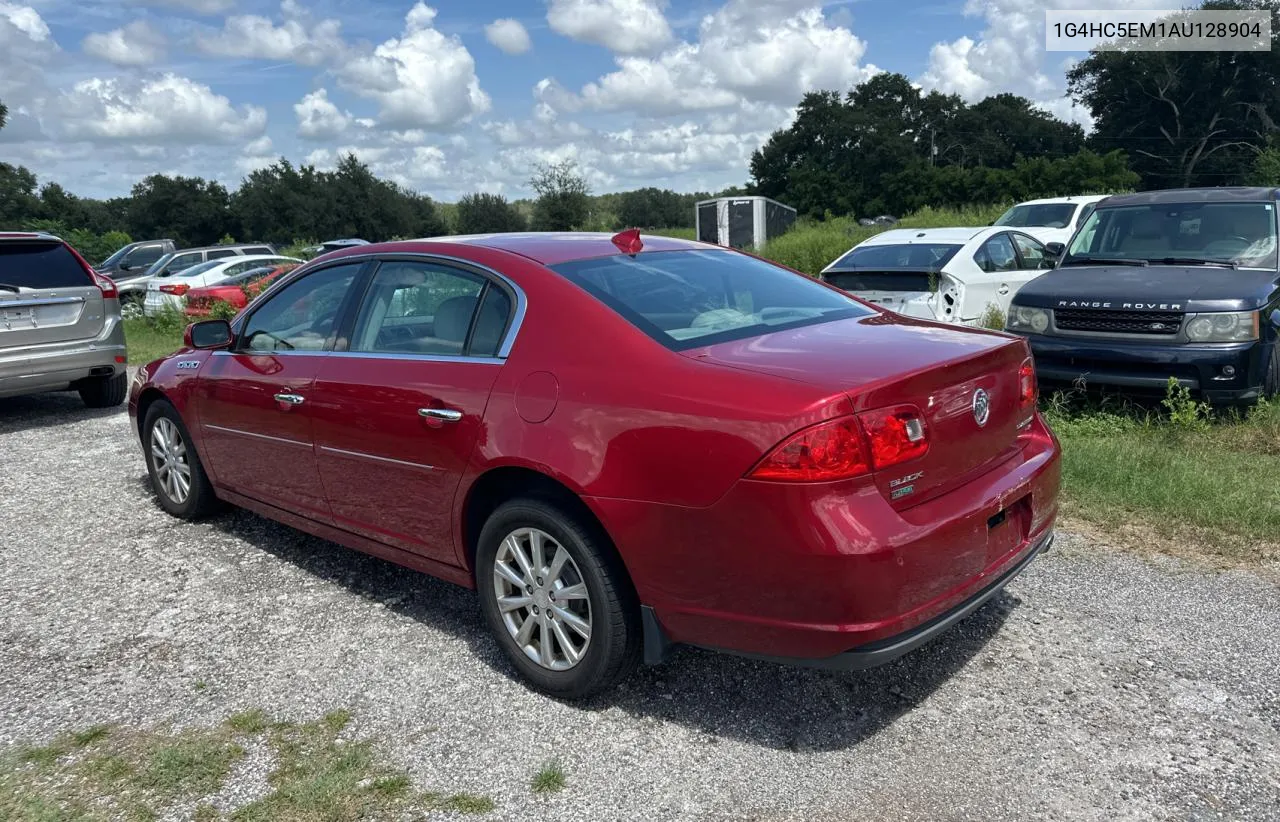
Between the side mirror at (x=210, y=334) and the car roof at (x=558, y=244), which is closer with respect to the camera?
the car roof at (x=558, y=244)

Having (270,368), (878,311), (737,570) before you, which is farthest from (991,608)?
(270,368)

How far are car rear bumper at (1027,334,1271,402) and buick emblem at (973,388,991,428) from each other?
3943 mm

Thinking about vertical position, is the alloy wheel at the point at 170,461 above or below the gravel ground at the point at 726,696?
above

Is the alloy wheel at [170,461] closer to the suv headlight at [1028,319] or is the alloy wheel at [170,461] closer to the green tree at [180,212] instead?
the suv headlight at [1028,319]

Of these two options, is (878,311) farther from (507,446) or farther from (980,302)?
(980,302)

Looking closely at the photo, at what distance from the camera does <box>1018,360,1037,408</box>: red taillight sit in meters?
3.50

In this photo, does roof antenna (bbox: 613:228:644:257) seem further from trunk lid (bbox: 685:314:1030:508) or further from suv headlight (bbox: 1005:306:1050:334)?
suv headlight (bbox: 1005:306:1050:334)

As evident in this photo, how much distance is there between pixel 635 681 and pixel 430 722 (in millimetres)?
754

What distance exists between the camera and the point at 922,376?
2941mm

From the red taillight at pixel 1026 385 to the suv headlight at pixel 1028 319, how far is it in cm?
377

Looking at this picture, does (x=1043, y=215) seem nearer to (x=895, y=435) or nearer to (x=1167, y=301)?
(x=1167, y=301)

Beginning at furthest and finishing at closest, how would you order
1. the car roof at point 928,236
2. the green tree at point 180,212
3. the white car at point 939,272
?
the green tree at point 180,212 → the car roof at point 928,236 → the white car at point 939,272

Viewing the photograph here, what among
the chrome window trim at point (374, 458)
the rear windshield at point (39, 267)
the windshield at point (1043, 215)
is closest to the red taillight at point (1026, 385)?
the chrome window trim at point (374, 458)

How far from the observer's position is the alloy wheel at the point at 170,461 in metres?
5.54
